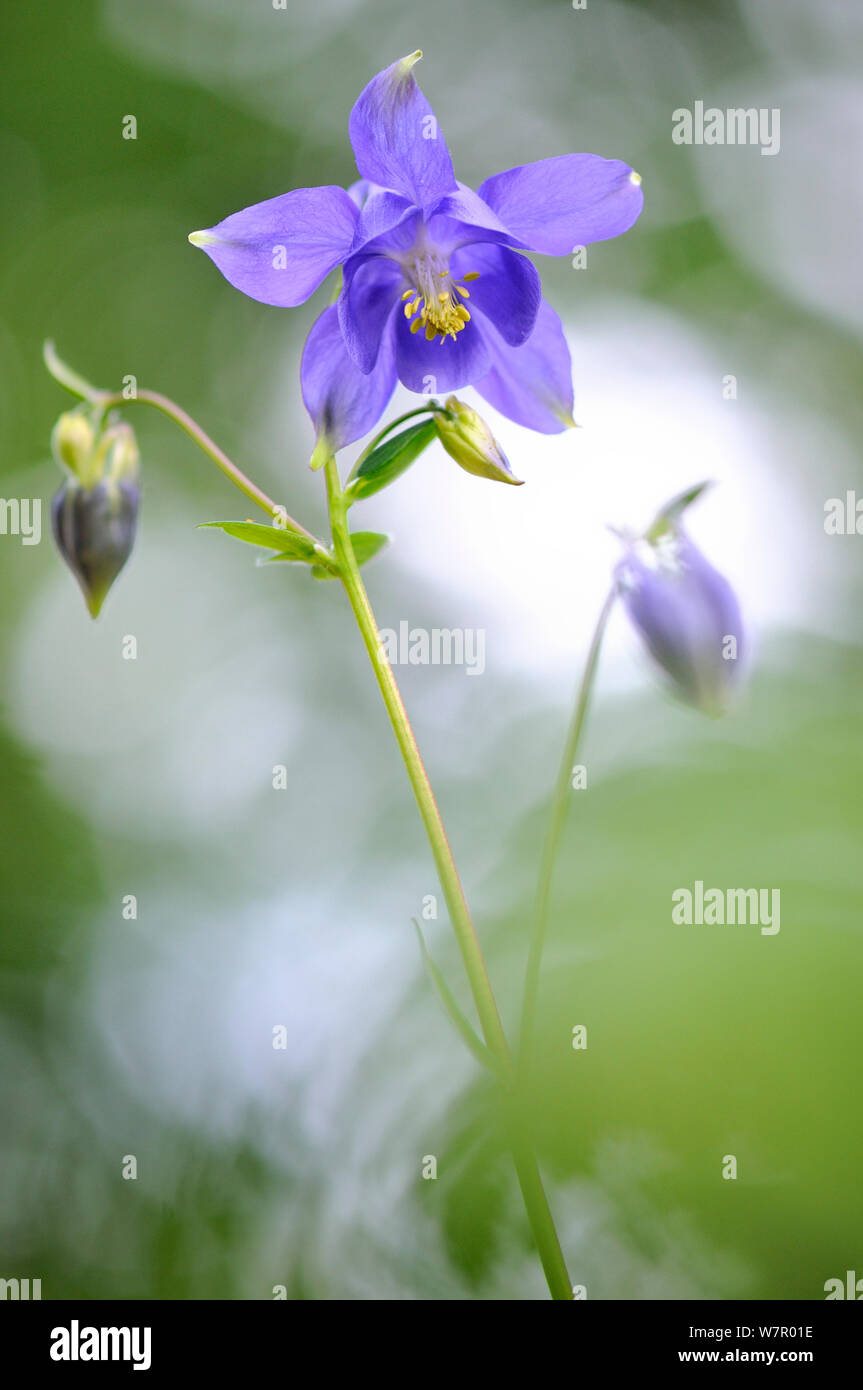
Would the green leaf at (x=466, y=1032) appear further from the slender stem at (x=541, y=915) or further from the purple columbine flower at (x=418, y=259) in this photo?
the purple columbine flower at (x=418, y=259)

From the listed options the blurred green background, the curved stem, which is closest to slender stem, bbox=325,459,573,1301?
the curved stem

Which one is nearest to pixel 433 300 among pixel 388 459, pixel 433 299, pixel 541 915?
pixel 433 299

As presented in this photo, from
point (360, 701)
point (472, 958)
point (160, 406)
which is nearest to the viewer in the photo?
point (472, 958)

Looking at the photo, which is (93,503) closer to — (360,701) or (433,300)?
(433,300)

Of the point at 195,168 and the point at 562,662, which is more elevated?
the point at 195,168

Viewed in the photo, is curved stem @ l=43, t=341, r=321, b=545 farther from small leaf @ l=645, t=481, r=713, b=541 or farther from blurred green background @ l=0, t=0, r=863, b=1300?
blurred green background @ l=0, t=0, r=863, b=1300
